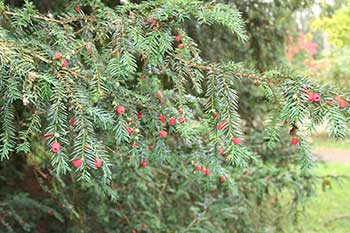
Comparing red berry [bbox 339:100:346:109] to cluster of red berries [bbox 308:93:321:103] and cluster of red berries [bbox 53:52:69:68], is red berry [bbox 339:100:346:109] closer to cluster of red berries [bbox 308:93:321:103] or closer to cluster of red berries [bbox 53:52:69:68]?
cluster of red berries [bbox 308:93:321:103]

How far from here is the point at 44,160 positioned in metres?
3.25

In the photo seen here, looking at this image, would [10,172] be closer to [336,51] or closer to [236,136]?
[236,136]

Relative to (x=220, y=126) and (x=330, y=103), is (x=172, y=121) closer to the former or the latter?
(x=220, y=126)

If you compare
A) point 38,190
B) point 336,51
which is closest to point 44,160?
point 38,190

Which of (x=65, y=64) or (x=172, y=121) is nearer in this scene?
(x=65, y=64)

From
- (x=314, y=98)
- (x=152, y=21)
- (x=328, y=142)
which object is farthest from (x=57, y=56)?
(x=328, y=142)

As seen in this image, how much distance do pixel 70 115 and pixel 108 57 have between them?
0.92 ft

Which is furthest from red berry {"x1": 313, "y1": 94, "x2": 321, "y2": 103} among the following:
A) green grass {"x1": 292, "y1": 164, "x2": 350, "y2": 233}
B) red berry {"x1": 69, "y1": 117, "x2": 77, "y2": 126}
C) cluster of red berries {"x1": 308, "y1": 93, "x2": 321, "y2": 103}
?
green grass {"x1": 292, "y1": 164, "x2": 350, "y2": 233}

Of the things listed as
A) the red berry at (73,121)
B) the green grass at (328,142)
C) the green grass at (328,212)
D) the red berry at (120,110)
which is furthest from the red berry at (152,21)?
the green grass at (328,212)

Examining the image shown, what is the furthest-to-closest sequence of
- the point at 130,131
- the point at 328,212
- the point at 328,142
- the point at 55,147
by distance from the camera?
the point at 328,212
the point at 328,142
the point at 130,131
the point at 55,147

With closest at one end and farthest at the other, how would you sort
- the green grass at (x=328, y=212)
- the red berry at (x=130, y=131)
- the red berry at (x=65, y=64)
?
the red berry at (x=65, y=64), the red berry at (x=130, y=131), the green grass at (x=328, y=212)

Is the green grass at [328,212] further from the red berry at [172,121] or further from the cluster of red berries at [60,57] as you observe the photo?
the cluster of red berries at [60,57]

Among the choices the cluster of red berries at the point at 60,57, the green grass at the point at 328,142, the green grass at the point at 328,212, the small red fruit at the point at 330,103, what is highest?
the small red fruit at the point at 330,103

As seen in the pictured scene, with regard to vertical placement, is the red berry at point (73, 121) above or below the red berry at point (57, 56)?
below
